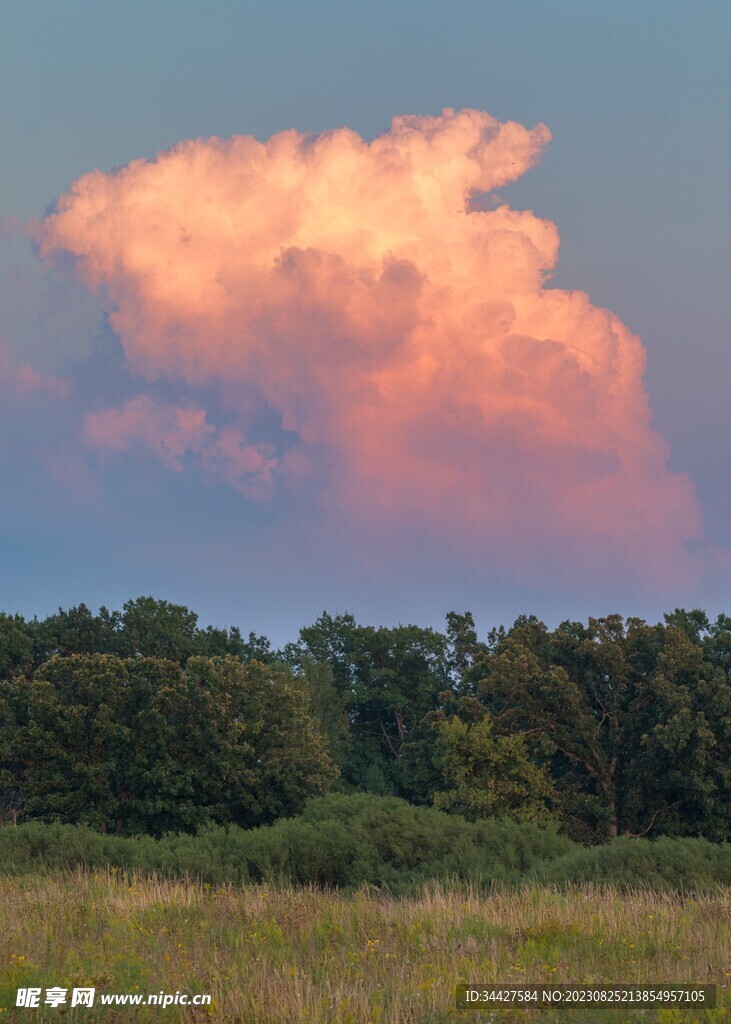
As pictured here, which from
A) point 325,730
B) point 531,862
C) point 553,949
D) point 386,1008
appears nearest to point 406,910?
point 553,949

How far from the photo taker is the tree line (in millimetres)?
50688

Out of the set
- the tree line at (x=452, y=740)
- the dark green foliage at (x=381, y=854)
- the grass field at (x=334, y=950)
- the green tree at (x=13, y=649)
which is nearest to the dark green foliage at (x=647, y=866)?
the dark green foliage at (x=381, y=854)

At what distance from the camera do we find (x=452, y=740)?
55.0 m

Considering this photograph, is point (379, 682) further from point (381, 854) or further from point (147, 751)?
point (381, 854)

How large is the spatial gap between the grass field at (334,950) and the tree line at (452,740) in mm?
32551

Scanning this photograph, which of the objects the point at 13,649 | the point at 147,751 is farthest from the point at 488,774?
the point at 13,649

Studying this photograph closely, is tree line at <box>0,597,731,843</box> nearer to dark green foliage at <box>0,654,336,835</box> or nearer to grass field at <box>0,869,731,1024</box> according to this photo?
dark green foliage at <box>0,654,336,835</box>

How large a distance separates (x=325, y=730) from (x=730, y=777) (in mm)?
32463

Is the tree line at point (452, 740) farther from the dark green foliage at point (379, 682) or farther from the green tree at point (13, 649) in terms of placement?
the dark green foliage at point (379, 682)

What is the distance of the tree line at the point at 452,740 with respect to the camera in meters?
50.7

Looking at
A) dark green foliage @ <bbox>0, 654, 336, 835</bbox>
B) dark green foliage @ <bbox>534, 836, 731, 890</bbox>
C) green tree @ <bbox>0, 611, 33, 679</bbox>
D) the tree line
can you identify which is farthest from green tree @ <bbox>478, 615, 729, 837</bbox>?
green tree @ <bbox>0, 611, 33, 679</bbox>

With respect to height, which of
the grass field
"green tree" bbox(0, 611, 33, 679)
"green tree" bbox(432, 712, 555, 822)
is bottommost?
the grass field

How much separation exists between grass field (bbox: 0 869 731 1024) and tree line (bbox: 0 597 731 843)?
3255 cm

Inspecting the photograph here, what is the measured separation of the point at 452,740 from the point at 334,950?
41775 mm
